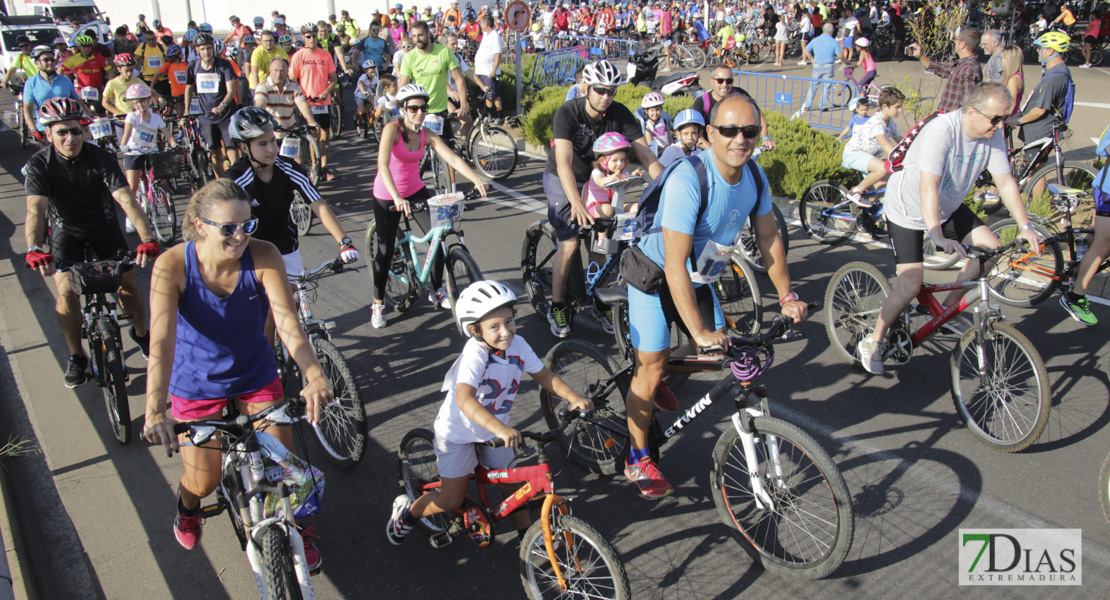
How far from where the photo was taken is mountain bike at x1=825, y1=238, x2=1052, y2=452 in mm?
4328

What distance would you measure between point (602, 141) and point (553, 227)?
3.50 ft

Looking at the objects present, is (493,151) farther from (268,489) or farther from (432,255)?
(268,489)

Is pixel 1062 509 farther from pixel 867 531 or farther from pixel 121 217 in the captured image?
pixel 121 217

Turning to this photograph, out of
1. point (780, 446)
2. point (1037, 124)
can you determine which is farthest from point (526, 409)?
point (1037, 124)

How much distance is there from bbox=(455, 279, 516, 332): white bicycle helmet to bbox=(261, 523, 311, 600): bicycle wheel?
112 cm

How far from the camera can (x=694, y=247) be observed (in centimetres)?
387

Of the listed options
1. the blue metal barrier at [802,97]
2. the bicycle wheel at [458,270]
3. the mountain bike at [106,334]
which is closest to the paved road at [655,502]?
the mountain bike at [106,334]

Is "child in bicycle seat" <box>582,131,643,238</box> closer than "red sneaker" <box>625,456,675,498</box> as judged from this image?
No

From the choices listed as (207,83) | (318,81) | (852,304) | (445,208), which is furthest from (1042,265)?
(207,83)

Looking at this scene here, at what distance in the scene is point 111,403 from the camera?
5023 mm

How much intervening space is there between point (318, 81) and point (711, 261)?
10.2 metres

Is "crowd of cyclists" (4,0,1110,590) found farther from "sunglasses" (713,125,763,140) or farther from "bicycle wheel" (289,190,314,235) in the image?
"bicycle wheel" (289,190,314,235)

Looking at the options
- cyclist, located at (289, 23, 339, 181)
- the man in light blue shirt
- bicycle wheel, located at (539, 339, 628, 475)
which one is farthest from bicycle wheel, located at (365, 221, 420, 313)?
the man in light blue shirt

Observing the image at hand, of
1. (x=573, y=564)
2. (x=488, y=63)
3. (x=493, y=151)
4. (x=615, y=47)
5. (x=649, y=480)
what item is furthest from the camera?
(x=615, y=47)
